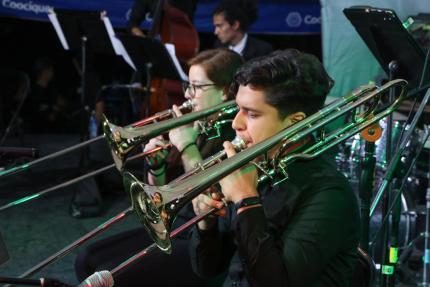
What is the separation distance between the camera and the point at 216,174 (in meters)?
1.69

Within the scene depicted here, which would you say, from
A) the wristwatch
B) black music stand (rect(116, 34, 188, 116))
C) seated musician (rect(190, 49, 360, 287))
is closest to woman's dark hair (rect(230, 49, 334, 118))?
seated musician (rect(190, 49, 360, 287))

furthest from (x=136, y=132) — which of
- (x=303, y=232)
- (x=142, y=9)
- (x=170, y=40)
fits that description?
(x=142, y=9)

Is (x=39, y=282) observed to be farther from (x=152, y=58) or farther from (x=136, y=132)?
(x=152, y=58)

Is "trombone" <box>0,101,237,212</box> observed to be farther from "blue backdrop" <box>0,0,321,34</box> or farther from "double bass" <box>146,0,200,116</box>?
"blue backdrop" <box>0,0,321,34</box>

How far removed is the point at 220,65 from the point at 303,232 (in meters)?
1.46

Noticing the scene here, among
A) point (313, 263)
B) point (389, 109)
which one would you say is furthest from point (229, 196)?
point (389, 109)

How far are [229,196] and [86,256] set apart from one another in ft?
4.32

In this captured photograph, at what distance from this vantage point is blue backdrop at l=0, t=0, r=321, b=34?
7082 millimetres

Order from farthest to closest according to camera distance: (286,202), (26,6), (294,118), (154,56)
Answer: (26,6) → (154,56) → (294,118) → (286,202)

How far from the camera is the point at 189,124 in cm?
266

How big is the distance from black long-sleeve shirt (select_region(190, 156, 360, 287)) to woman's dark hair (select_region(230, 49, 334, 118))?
→ 18cm

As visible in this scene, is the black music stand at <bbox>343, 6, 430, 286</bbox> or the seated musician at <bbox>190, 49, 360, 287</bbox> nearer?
the seated musician at <bbox>190, 49, 360, 287</bbox>

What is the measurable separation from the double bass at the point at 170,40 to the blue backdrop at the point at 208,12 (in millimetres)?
2290

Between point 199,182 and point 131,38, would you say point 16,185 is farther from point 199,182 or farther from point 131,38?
point 199,182
